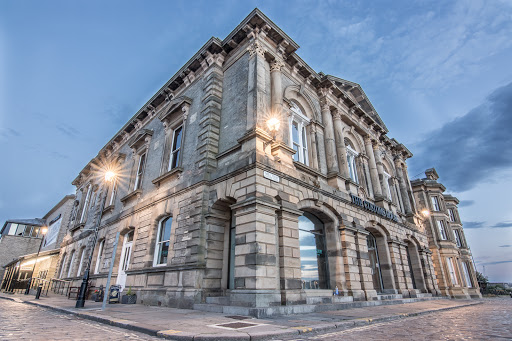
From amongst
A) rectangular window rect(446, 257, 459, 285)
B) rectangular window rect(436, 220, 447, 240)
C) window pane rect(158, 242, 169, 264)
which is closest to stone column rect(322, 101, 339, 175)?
window pane rect(158, 242, 169, 264)

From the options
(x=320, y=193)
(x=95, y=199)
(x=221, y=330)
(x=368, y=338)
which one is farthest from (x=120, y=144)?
(x=368, y=338)

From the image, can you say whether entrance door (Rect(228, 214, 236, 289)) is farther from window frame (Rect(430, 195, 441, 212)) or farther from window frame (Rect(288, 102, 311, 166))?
window frame (Rect(430, 195, 441, 212))

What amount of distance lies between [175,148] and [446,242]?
26975 mm

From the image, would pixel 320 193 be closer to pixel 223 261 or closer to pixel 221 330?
Result: pixel 223 261

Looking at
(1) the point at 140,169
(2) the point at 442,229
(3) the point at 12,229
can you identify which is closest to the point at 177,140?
(1) the point at 140,169

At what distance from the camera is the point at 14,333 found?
190 inches

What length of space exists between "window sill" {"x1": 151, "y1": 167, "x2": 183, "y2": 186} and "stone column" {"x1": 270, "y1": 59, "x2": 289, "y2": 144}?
16.2 feet

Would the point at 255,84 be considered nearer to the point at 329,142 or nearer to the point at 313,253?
the point at 329,142

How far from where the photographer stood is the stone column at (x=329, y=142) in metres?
13.7

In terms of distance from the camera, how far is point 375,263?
15.0 m

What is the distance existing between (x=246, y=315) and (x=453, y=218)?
3433cm

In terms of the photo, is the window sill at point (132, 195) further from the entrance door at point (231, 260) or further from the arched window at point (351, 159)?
the arched window at point (351, 159)

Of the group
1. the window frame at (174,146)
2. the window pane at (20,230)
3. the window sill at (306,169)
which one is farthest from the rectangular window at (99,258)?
the window pane at (20,230)

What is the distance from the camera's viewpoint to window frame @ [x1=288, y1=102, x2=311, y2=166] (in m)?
12.8
